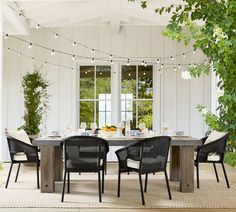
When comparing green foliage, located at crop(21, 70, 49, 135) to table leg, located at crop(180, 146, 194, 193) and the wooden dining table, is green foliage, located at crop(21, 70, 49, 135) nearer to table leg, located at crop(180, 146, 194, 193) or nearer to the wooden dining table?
the wooden dining table

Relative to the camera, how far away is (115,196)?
5457mm

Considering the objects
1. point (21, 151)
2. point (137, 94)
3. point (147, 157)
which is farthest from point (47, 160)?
point (137, 94)

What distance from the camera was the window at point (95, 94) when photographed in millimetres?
10422

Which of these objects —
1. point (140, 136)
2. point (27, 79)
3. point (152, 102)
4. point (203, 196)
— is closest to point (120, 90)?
point (152, 102)

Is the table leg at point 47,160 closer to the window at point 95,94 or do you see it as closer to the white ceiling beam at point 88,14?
the white ceiling beam at point 88,14

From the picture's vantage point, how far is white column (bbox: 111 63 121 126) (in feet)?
33.9

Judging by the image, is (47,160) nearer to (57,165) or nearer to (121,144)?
(121,144)

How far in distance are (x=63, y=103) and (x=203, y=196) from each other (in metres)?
5.53

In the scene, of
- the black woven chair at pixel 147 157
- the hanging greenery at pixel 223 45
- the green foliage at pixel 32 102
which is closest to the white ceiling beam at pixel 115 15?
the green foliage at pixel 32 102

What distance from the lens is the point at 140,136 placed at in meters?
6.20

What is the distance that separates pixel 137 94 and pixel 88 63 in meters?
1.34

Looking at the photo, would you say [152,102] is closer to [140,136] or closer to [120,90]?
[120,90]

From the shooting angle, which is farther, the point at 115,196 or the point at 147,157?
the point at 115,196

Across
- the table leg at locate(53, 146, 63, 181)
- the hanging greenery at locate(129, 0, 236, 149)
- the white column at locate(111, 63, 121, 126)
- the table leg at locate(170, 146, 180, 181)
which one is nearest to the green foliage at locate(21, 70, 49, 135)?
the white column at locate(111, 63, 121, 126)
